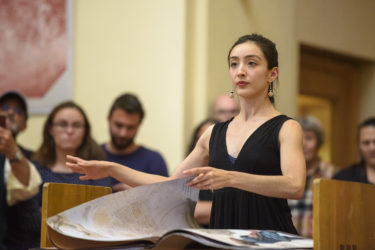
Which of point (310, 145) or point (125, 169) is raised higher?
point (310, 145)

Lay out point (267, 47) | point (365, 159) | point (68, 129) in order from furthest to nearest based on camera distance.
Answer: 1. point (365, 159)
2. point (68, 129)
3. point (267, 47)

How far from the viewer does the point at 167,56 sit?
4.13 metres

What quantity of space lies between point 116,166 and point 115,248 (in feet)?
1.01

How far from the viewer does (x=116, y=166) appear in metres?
1.50

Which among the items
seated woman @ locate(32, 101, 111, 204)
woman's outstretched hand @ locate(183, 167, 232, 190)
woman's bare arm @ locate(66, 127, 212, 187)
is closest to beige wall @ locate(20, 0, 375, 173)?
seated woman @ locate(32, 101, 111, 204)

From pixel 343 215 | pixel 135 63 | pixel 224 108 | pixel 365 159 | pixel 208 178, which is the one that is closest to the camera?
pixel 208 178

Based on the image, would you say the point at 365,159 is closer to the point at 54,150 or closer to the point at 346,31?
the point at 54,150

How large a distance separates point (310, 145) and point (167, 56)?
1.07m

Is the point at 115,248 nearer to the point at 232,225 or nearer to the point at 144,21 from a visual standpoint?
the point at 232,225

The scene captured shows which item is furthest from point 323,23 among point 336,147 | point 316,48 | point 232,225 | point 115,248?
point 115,248

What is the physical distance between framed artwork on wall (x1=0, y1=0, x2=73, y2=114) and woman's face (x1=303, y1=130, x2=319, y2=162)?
165 cm

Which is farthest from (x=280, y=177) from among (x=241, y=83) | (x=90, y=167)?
(x=90, y=167)

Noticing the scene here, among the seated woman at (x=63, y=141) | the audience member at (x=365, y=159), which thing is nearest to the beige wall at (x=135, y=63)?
the seated woman at (x=63, y=141)

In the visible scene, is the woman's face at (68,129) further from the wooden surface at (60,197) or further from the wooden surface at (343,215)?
the wooden surface at (343,215)
